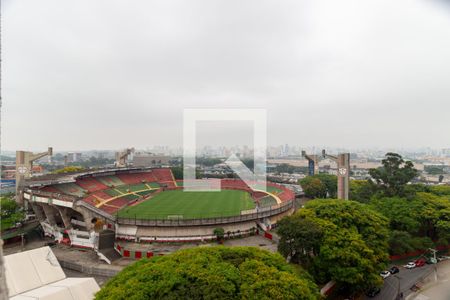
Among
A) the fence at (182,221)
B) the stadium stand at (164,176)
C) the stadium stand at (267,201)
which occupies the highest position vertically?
the stadium stand at (164,176)

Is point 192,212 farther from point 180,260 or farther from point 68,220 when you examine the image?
point 180,260

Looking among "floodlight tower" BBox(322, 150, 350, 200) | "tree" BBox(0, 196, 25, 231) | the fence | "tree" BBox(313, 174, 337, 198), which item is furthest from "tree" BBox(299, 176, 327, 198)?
"tree" BBox(0, 196, 25, 231)

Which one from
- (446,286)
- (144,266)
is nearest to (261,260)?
(144,266)

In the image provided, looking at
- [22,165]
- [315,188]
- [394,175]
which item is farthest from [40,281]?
[315,188]

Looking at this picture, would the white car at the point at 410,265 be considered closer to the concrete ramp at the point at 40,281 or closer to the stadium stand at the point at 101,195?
the concrete ramp at the point at 40,281

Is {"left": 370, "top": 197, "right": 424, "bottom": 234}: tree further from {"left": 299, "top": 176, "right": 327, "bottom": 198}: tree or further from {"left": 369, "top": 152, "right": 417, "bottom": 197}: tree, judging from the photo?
{"left": 299, "top": 176, "right": 327, "bottom": 198}: tree

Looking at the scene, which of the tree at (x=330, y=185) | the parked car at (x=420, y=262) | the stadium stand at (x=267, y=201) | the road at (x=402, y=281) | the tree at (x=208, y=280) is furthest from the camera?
the tree at (x=330, y=185)

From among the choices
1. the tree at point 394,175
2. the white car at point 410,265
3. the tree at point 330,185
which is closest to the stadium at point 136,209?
the tree at point 330,185
